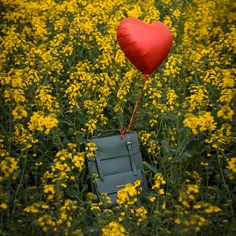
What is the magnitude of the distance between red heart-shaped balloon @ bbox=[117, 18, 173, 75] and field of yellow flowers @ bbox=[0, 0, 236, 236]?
1.28 ft

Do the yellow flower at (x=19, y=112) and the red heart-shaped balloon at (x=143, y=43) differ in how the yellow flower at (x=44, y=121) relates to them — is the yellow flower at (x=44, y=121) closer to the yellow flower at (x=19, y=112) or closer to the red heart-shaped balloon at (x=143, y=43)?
the yellow flower at (x=19, y=112)

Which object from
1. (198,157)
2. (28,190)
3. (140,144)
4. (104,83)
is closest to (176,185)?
(198,157)

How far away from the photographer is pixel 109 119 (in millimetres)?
5113

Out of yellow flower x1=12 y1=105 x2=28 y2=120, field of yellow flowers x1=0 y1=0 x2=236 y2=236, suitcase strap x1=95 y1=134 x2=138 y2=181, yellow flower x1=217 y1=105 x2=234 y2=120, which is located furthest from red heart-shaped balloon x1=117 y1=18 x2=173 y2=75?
yellow flower x1=12 y1=105 x2=28 y2=120

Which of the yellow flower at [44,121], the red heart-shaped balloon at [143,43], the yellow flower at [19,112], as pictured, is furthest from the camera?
the red heart-shaped balloon at [143,43]

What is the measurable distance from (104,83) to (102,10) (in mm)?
1851

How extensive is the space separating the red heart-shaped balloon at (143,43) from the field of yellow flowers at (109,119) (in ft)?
1.28

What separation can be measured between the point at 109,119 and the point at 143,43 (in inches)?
44.9

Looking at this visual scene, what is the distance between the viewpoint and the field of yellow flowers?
3.36 m

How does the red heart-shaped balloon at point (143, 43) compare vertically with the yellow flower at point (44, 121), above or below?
above

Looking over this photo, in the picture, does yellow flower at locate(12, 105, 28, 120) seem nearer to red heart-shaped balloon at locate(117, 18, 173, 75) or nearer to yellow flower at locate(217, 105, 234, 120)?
red heart-shaped balloon at locate(117, 18, 173, 75)

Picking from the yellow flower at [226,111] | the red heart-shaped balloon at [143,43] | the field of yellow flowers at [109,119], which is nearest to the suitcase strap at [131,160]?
the field of yellow flowers at [109,119]

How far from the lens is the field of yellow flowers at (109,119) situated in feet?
11.0

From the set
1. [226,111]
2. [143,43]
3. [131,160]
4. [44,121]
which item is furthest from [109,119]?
[226,111]
